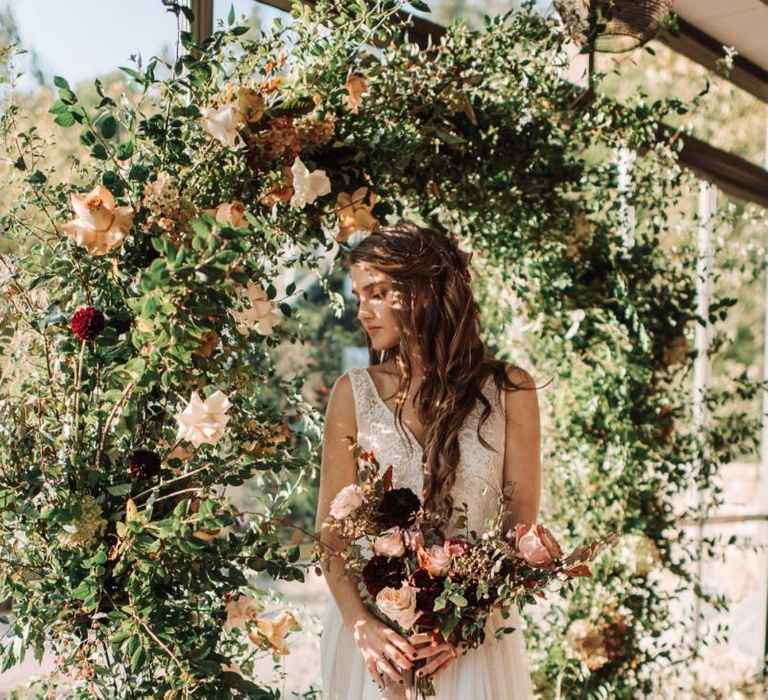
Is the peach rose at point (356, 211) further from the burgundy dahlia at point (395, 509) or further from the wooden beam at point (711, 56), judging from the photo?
the wooden beam at point (711, 56)

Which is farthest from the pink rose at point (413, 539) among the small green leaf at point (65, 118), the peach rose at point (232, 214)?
the small green leaf at point (65, 118)

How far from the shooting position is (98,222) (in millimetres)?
1438

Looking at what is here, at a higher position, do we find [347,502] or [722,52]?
[722,52]

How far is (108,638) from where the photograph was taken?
4.79 ft

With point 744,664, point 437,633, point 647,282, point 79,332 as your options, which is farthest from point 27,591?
point 744,664

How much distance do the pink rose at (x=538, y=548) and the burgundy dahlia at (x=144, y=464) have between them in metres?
0.63

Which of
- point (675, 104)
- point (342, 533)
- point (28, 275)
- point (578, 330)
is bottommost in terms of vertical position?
point (342, 533)

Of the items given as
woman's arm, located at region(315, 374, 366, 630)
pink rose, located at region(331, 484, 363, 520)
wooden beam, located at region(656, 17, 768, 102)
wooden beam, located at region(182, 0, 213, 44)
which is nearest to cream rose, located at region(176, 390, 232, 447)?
pink rose, located at region(331, 484, 363, 520)

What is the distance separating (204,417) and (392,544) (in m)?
0.40

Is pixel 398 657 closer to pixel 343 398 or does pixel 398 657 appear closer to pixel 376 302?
pixel 343 398

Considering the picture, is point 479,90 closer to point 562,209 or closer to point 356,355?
point 562,209

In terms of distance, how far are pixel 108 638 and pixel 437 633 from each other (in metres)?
0.56

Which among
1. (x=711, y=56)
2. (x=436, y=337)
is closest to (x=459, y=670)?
(x=436, y=337)

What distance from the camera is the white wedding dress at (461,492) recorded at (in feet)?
6.13
